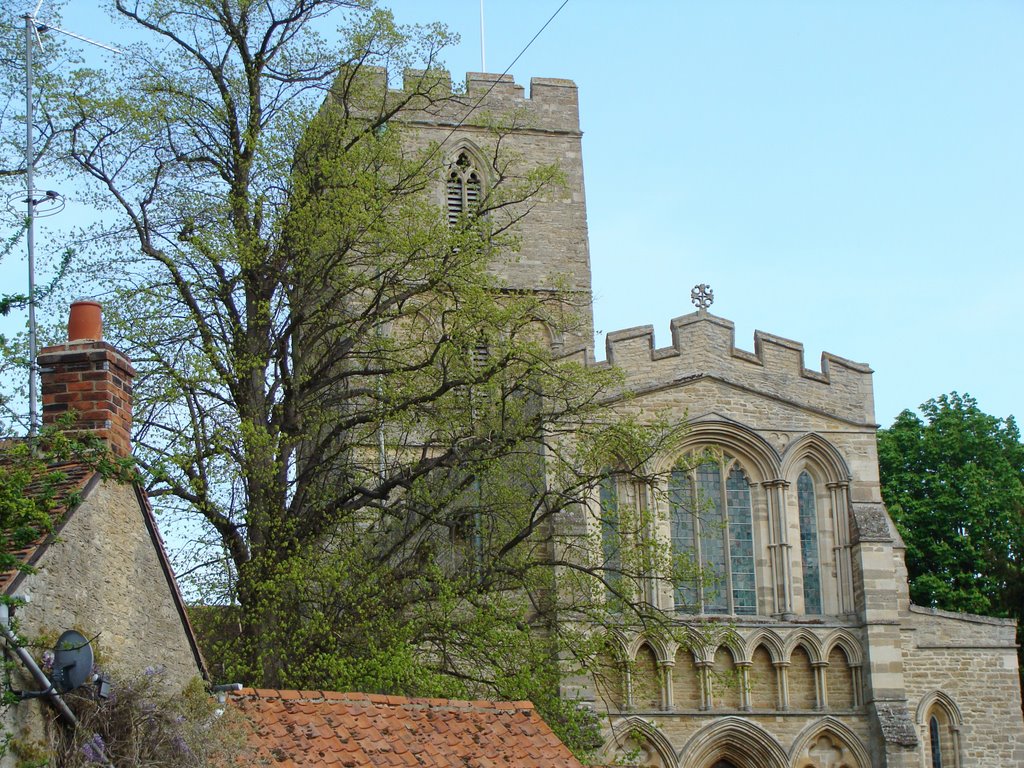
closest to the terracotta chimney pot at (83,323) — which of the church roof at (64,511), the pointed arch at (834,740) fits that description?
the church roof at (64,511)

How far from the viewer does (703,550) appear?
1085 inches

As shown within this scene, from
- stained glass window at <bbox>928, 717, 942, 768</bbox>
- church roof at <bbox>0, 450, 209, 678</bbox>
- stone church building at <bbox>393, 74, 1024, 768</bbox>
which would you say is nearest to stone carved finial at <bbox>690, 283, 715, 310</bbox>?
stone church building at <bbox>393, 74, 1024, 768</bbox>

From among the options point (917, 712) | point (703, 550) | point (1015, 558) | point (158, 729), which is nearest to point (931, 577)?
point (1015, 558)

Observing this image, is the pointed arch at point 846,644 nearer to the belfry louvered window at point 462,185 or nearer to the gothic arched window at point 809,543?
the gothic arched window at point 809,543

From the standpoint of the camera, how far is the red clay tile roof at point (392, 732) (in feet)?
41.0

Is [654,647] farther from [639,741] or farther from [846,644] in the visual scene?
[846,644]

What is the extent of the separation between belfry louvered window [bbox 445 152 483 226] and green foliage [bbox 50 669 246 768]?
82.8ft

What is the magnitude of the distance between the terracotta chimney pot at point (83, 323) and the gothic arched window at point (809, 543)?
17864 mm

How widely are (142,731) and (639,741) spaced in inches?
624

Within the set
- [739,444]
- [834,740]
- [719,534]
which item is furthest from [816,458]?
[834,740]

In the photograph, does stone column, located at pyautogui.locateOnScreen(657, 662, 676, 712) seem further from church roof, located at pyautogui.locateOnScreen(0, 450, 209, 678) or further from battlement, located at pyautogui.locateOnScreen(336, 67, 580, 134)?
church roof, located at pyautogui.locateOnScreen(0, 450, 209, 678)

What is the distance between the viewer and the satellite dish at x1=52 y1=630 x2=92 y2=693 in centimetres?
992

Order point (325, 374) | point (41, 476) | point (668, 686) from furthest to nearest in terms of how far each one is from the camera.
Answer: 1. point (668, 686)
2. point (325, 374)
3. point (41, 476)

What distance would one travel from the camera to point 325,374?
2088 cm
